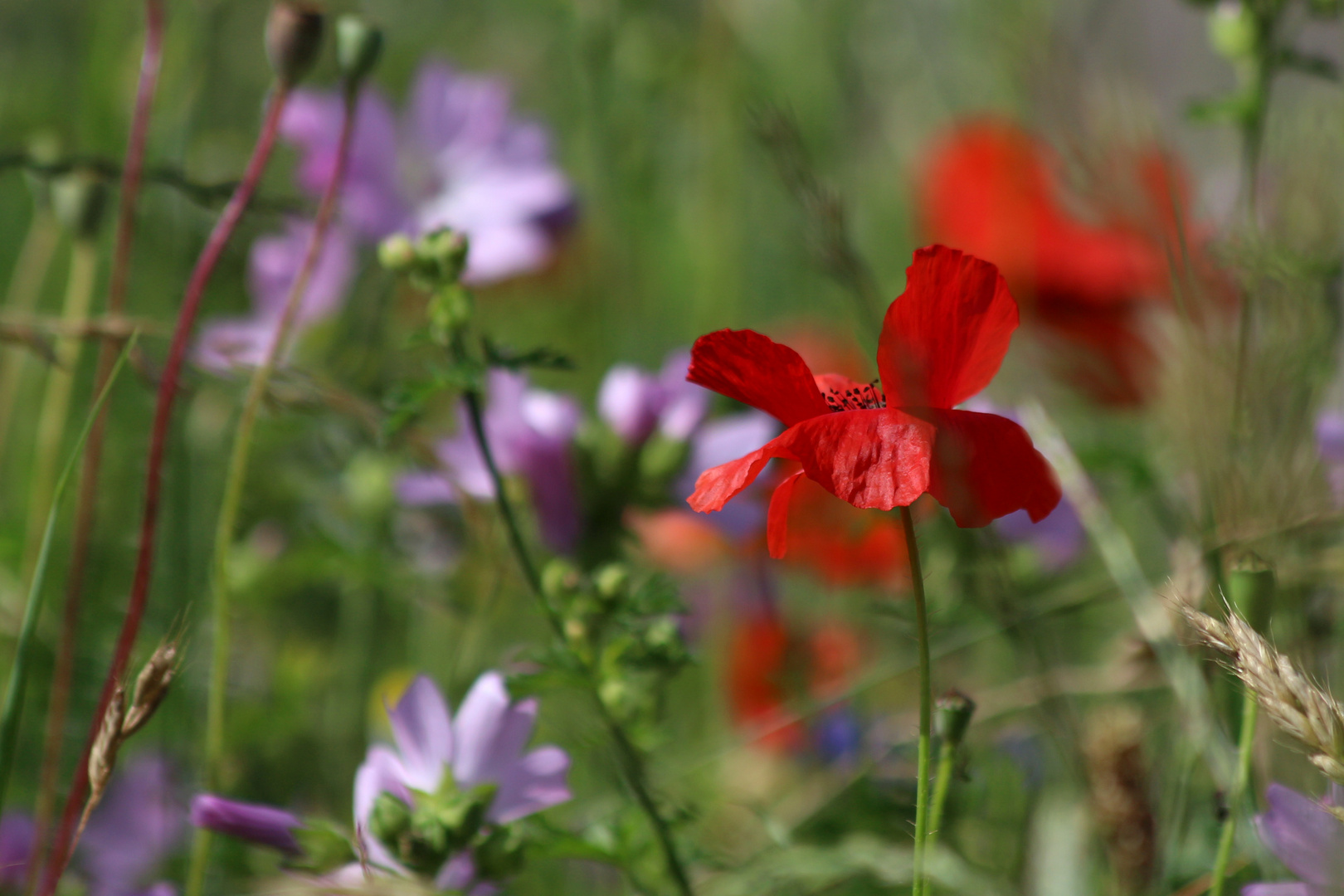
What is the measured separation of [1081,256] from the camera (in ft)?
4.26

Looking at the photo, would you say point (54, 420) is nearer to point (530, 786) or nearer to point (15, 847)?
point (15, 847)

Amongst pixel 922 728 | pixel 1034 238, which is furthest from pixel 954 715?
pixel 1034 238

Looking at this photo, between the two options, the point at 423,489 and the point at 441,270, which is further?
the point at 423,489

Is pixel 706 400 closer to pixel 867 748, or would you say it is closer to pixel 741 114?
pixel 867 748

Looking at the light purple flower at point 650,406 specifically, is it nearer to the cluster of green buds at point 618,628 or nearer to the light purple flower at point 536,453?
the light purple flower at point 536,453

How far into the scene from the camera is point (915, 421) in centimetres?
30

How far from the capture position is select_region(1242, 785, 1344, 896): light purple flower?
1.02 ft

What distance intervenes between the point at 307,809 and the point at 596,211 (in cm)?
59

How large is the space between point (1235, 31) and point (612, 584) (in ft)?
1.25

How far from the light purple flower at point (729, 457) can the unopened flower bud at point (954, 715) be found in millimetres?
278

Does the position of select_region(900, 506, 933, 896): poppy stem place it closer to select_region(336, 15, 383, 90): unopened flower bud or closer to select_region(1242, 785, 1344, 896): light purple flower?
select_region(1242, 785, 1344, 896): light purple flower

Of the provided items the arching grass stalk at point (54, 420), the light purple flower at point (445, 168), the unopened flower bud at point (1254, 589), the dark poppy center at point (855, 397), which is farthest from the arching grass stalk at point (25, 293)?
the unopened flower bud at point (1254, 589)

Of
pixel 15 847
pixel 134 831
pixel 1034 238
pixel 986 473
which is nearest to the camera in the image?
pixel 986 473

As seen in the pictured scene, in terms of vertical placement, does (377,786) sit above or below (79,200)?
below
